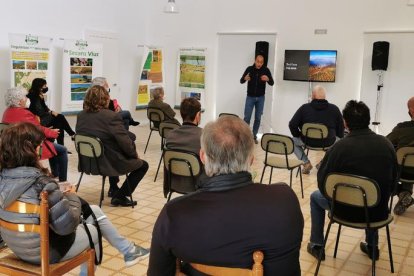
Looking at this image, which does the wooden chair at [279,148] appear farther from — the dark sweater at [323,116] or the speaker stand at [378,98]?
the speaker stand at [378,98]

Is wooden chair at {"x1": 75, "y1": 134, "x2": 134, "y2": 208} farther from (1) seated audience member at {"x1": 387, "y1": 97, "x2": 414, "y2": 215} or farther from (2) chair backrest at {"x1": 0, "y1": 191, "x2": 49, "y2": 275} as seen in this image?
(1) seated audience member at {"x1": 387, "y1": 97, "x2": 414, "y2": 215}

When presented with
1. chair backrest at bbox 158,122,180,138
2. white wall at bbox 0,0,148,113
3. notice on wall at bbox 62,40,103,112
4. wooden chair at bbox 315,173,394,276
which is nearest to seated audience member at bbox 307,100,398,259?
wooden chair at bbox 315,173,394,276

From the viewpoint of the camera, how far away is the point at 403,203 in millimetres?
4609

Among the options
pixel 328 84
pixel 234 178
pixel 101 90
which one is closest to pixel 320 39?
pixel 328 84

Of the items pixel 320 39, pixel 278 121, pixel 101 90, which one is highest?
pixel 320 39

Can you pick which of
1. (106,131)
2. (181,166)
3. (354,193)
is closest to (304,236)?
(354,193)

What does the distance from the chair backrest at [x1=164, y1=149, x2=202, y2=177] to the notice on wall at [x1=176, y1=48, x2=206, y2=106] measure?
636 centimetres

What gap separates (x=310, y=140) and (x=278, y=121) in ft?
11.2

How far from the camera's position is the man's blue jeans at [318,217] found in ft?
10.9

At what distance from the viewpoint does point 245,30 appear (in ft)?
30.6

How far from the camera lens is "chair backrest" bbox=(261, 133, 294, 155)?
15.8 ft

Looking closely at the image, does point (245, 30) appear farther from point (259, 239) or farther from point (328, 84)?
point (259, 239)

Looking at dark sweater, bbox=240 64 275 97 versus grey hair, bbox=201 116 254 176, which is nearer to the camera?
grey hair, bbox=201 116 254 176

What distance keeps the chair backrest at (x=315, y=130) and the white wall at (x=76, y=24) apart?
16.1 feet
